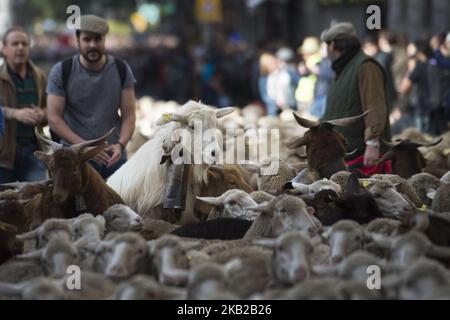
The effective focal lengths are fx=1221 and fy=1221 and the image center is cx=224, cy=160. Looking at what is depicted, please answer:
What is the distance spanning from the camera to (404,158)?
488 inches

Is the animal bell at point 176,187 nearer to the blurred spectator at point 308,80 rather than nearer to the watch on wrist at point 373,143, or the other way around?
the watch on wrist at point 373,143

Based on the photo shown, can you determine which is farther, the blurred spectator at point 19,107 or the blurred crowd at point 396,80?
the blurred crowd at point 396,80

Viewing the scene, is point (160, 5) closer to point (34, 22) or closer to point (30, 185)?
point (34, 22)

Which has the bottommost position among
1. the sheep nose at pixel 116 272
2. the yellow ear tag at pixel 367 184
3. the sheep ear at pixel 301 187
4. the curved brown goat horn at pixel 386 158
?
the sheep nose at pixel 116 272

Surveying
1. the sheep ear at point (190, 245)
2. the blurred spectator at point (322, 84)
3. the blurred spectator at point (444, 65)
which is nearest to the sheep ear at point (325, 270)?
the sheep ear at point (190, 245)

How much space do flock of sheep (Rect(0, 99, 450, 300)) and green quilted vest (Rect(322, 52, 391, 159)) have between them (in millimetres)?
336

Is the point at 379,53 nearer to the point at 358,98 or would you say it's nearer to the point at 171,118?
the point at 358,98

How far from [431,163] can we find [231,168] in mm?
2638

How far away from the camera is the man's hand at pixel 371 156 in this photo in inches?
478

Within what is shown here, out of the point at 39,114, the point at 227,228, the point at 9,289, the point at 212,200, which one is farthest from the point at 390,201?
the point at 39,114

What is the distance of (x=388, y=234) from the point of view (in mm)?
8758

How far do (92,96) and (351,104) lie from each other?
267 cm

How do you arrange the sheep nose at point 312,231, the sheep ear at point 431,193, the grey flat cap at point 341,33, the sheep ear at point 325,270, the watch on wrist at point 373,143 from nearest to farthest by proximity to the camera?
the sheep ear at point 325,270
the sheep nose at point 312,231
the sheep ear at point 431,193
the watch on wrist at point 373,143
the grey flat cap at point 341,33
